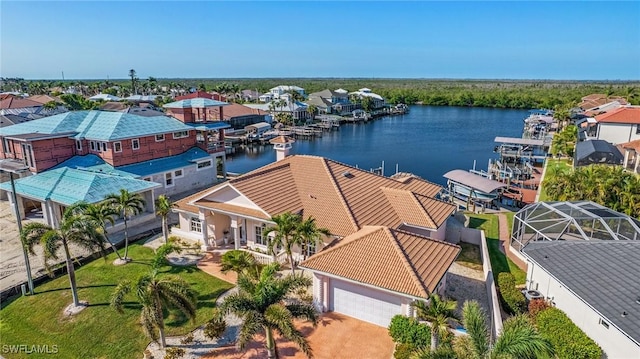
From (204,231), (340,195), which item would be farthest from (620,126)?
(204,231)

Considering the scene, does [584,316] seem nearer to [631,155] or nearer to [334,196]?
[334,196]

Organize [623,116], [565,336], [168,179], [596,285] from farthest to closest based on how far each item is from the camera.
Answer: [623,116] → [168,179] → [596,285] → [565,336]

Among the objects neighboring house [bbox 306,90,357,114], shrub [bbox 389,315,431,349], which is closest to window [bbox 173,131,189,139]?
shrub [bbox 389,315,431,349]

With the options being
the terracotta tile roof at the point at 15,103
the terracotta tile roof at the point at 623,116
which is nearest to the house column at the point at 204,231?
the terracotta tile roof at the point at 623,116

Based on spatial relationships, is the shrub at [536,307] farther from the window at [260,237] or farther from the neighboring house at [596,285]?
the window at [260,237]

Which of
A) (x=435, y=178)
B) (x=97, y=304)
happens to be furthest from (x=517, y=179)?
(x=97, y=304)

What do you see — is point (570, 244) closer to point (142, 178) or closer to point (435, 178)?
point (142, 178)

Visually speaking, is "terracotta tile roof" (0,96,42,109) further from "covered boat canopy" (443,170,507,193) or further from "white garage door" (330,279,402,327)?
"white garage door" (330,279,402,327)

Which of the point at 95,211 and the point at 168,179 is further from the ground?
the point at 95,211
